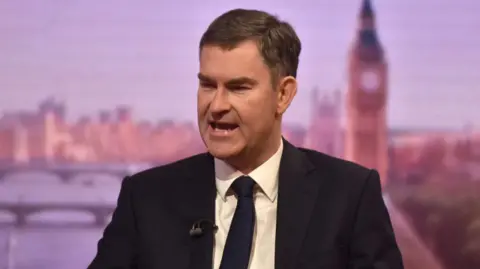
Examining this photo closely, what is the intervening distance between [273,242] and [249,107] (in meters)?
0.32

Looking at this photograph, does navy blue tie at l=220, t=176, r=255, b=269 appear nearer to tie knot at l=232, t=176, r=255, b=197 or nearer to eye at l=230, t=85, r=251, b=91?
tie knot at l=232, t=176, r=255, b=197

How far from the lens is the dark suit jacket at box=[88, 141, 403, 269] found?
1.68m

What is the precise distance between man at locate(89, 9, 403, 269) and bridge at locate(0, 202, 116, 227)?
32.1 inches

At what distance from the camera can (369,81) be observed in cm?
260

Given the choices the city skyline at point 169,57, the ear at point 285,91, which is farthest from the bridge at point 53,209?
the ear at point 285,91

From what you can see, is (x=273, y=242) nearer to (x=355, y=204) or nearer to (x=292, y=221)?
(x=292, y=221)

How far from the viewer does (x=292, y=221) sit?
1.72 metres

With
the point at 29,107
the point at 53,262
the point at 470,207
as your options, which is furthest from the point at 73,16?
the point at 470,207

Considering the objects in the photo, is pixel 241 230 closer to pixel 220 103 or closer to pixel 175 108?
pixel 220 103

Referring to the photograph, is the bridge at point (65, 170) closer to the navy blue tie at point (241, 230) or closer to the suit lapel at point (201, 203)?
the suit lapel at point (201, 203)

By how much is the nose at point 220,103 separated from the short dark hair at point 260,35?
0.32ft

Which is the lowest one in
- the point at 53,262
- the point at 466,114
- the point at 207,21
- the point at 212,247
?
the point at 53,262

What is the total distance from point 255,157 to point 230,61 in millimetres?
Result: 275

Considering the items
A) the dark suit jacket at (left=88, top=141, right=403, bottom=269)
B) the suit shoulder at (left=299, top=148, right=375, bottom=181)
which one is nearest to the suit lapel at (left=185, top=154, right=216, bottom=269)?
the dark suit jacket at (left=88, top=141, right=403, bottom=269)
